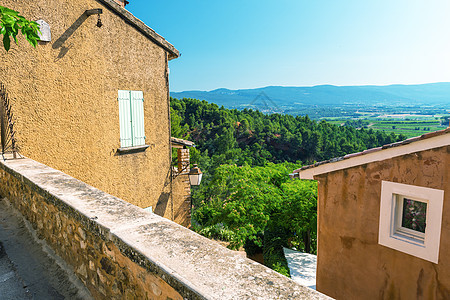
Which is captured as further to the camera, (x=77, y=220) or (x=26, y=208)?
(x=26, y=208)

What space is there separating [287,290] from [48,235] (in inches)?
102

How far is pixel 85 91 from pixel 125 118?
1.02m

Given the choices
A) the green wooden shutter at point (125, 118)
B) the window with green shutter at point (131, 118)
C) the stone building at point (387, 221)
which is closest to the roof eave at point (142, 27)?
the window with green shutter at point (131, 118)

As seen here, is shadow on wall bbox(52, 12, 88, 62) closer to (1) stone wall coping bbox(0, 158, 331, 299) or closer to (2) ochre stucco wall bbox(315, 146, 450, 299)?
(1) stone wall coping bbox(0, 158, 331, 299)

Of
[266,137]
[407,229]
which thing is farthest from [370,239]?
[266,137]

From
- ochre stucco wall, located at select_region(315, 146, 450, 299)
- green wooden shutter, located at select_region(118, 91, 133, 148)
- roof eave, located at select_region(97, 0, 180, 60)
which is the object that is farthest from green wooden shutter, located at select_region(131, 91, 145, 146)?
ochre stucco wall, located at select_region(315, 146, 450, 299)

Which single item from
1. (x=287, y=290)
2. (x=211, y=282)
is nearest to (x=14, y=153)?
(x=211, y=282)

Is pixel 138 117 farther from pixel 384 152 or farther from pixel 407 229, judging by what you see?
pixel 407 229

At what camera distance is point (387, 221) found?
497 cm

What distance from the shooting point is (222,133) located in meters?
43.4

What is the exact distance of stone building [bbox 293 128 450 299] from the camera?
4457 millimetres

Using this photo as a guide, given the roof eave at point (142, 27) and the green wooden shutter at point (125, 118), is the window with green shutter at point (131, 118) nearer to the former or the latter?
the green wooden shutter at point (125, 118)

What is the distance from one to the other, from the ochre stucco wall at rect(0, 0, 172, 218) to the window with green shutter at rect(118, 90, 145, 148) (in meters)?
0.14

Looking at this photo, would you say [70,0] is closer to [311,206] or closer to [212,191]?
[311,206]
